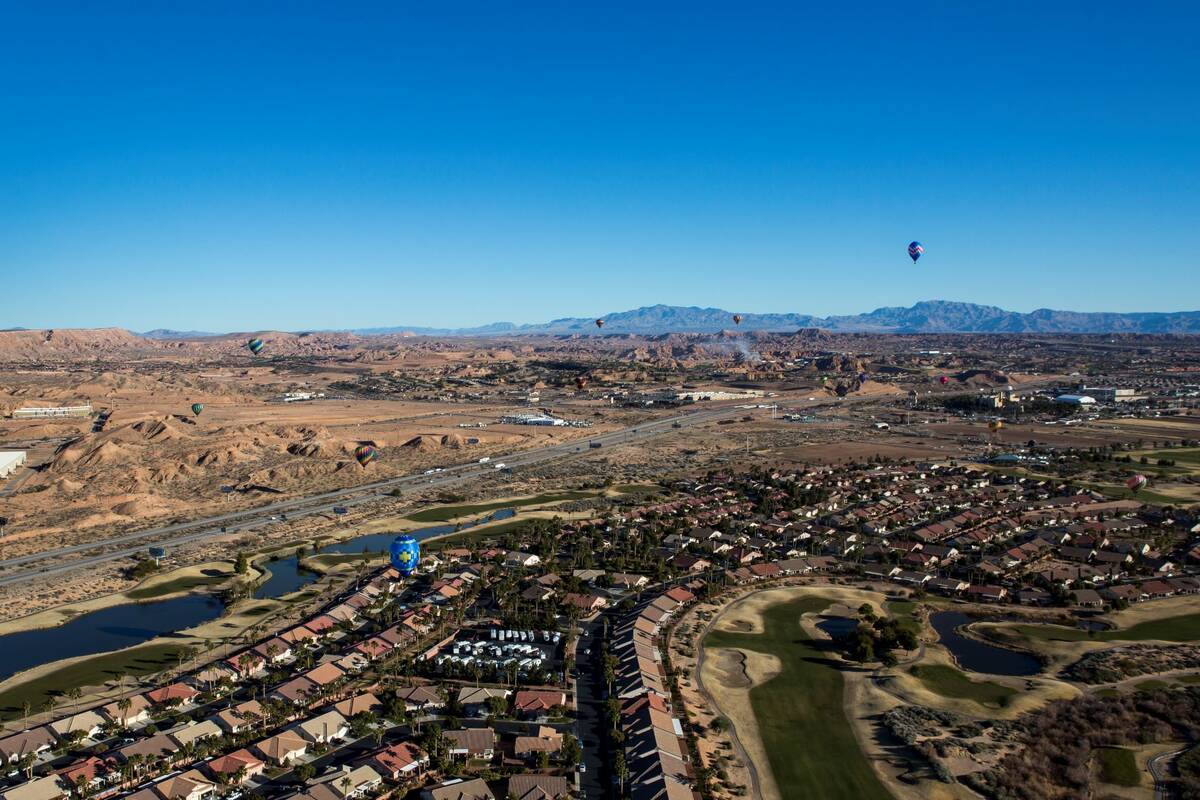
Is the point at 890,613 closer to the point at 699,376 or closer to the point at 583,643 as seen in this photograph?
the point at 583,643

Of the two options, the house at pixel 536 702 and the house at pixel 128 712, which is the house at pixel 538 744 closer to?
the house at pixel 536 702

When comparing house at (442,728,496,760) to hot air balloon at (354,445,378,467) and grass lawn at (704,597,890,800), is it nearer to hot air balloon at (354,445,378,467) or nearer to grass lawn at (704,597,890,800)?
grass lawn at (704,597,890,800)

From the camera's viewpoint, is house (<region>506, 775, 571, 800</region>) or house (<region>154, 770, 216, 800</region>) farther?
house (<region>506, 775, 571, 800</region>)

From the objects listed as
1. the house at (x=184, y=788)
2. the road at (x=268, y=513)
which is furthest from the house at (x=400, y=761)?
the road at (x=268, y=513)

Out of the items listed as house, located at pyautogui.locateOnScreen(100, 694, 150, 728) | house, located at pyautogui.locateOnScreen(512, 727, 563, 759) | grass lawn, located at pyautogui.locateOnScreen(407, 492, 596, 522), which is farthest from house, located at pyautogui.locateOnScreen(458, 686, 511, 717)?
grass lawn, located at pyautogui.locateOnScreen(407, 492, 596, 522)

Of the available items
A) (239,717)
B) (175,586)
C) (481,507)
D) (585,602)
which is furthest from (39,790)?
(481,507)
